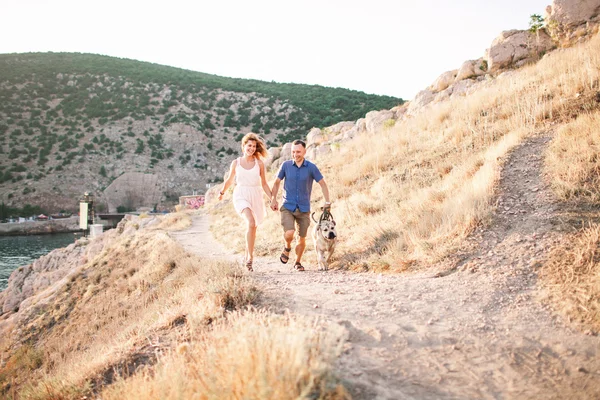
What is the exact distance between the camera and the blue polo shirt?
636 cm

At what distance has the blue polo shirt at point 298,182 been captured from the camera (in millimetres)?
6359

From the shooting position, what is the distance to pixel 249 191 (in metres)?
6.55

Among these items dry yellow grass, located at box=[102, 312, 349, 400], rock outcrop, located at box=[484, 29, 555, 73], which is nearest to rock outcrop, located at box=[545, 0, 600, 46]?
rock outcrop, located at box=[484, 29, 555, 73]

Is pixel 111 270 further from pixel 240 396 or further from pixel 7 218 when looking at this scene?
pixel 7 218

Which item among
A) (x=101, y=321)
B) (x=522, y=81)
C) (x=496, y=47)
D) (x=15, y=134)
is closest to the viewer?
(x=101, y=321)

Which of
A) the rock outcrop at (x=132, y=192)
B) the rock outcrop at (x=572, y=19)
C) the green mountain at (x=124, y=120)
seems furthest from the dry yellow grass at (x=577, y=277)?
the green mountain at (x=124, y=120)

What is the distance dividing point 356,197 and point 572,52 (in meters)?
8.48

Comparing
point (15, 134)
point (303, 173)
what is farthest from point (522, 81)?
point (15, 134)

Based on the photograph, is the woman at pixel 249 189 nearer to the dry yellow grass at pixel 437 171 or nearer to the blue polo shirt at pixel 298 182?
the blue polo shirt at pixel 298 182

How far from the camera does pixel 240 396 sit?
6.81ft

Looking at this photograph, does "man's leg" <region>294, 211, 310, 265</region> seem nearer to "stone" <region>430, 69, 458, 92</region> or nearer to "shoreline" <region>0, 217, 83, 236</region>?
"stone" <region>430, 69, 458, 92</region>

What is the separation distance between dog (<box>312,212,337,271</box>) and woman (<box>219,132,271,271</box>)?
3.40 ft

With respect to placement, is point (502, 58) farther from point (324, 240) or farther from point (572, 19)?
point (324, 240)

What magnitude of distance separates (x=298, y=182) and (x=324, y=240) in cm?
107
